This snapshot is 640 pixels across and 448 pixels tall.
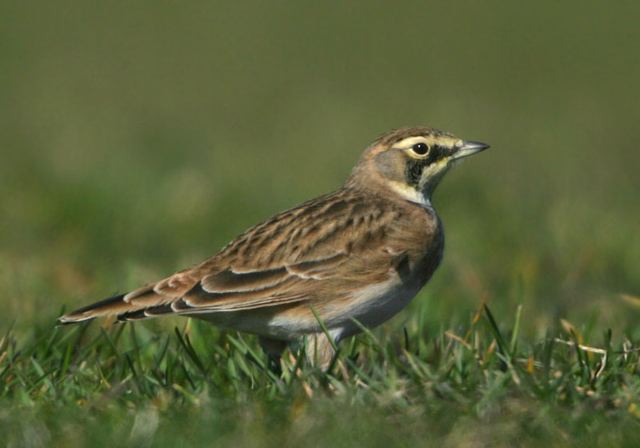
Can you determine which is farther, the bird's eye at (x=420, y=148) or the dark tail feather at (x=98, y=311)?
the bird's eye at (x=420, y=148)

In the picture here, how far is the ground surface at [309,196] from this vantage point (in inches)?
226

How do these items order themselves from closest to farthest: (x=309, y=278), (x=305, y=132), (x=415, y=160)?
(x=309, y=278) → (x=415, y=160) → (x=305, y=132)

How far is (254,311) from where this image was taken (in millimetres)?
6941

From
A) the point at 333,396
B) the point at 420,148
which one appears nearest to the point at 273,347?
the point at 333,396

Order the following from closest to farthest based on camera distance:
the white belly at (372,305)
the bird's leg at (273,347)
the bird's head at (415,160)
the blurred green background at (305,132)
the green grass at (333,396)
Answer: the green grass at (333,396) < the white belly at (372,305) < the bird's leg at (273,347) < the bird's head at (415,160) < the blurred green background at (305,132)

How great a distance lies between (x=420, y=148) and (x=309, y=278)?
4.43 feet

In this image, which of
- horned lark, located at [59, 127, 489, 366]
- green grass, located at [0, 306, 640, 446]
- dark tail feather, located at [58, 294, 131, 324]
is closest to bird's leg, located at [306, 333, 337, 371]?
horned lark, located at [59, 127, 489, 366]

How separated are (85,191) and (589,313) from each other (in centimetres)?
490

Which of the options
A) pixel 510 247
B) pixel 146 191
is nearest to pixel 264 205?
pixel 146 191

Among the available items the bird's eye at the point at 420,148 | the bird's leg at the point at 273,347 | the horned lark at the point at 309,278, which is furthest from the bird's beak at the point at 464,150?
the bird's leg at the point at 273,347

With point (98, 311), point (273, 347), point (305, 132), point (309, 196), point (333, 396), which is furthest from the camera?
point (305, 132)

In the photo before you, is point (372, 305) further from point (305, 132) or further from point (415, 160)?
point (305, 132)

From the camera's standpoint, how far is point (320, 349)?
22.7 feet

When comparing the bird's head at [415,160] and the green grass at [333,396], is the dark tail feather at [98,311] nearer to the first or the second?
the green grass at [333,396]
